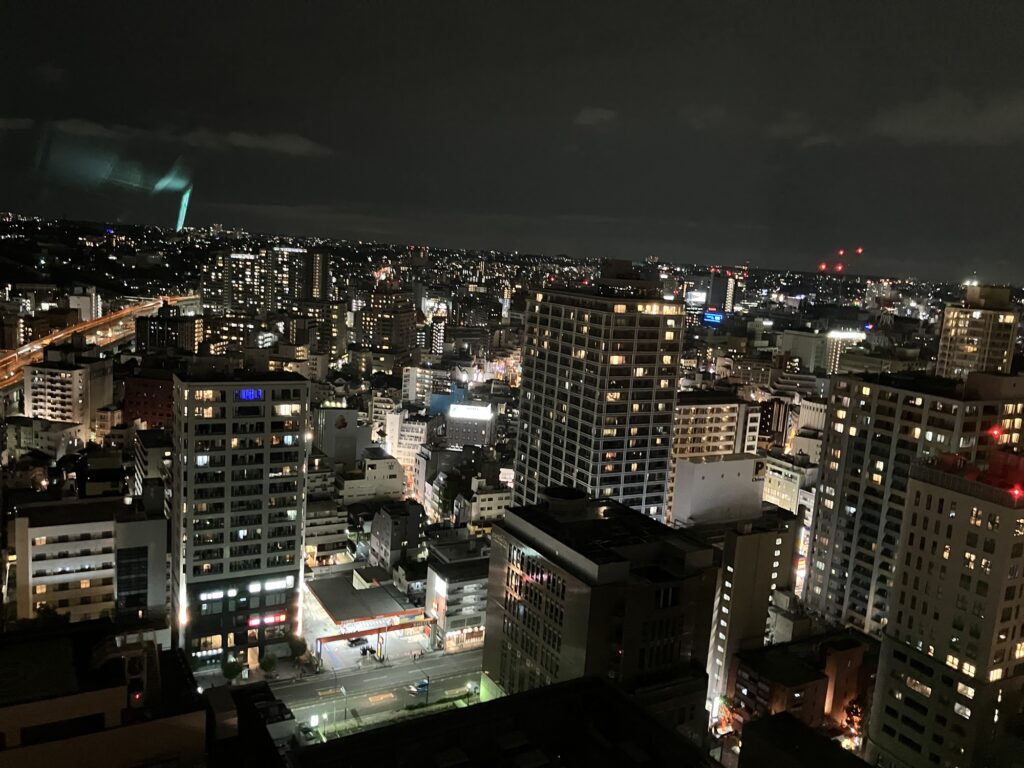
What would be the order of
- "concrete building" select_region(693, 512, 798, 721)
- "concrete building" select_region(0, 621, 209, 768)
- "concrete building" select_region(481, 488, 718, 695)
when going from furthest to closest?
1. "concrete building" select_region(693, 512, 798, 721)
2. "concrete building" select_region(481, 488, 718, 695)
3. "concrete building" select_region(0, 621, 209, 768)

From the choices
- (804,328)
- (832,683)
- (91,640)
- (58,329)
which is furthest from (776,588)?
(804,328)

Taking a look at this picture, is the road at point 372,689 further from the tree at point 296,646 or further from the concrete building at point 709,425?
the concrete building at point 709,425

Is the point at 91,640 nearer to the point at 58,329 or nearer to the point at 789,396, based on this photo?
the point at 789,396

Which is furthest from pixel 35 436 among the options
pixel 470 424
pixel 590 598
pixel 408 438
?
pixel 590 598

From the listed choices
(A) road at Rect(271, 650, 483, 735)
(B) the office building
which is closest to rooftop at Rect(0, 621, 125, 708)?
(A) road at Rect(271, 650, 483, 735)

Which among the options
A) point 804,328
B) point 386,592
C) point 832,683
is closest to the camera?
point 832,683

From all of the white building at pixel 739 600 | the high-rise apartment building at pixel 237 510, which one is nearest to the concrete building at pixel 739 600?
the white building at pixel 739 600

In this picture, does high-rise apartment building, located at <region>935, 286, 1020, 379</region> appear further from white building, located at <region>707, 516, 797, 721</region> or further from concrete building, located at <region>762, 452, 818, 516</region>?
white building, located at <region>707, 516, 797, 721</region>
